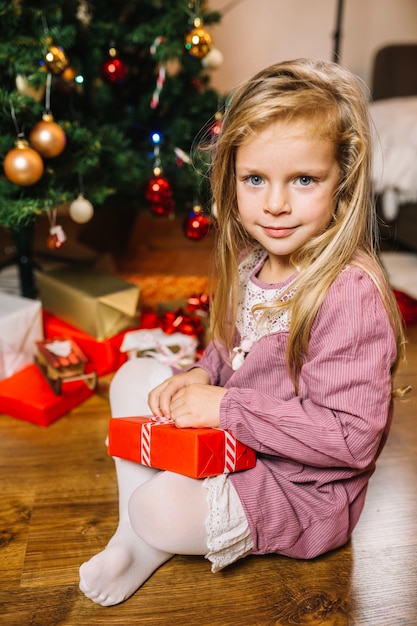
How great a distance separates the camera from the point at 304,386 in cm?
77

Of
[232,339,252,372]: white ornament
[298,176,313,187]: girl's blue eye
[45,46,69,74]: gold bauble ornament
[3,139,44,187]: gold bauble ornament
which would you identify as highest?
[45,46,69,74]: gold bauble ornament

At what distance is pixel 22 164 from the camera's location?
1.18m

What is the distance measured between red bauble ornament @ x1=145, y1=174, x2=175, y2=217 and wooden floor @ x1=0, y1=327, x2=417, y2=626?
632 mm

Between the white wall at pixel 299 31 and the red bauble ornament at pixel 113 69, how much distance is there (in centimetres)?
111

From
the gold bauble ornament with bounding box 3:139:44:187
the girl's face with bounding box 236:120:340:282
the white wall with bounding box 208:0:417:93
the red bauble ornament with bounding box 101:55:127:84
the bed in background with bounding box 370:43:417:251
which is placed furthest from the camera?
the white wall with bounding box 208:0:417:93

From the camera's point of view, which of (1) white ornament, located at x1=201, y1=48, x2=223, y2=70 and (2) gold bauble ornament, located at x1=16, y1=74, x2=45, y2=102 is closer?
(2) gold bauble ornament, located at x1=16, y1=74, x2=45, y2=102

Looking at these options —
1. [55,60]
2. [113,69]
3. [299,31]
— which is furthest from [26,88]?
[299,31]

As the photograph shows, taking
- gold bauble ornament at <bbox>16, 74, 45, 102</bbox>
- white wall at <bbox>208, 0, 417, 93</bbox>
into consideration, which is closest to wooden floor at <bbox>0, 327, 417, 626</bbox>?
gold bauble ornament at <bbox>16, 74, 45, 102</bbox>

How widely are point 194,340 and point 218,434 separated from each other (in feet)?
1.99

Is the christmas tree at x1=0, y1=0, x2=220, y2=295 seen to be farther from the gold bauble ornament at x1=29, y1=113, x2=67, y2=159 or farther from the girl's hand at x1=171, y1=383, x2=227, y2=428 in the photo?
the girl's hand at x1=171, y1=383, x2=227, y2=428

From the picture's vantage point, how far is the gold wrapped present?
1.36 m

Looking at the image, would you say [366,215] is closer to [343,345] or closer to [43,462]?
[343,345]

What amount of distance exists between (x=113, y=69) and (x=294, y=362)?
0.92 metres

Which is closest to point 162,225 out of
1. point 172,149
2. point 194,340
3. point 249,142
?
point 172,149
